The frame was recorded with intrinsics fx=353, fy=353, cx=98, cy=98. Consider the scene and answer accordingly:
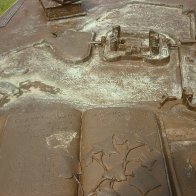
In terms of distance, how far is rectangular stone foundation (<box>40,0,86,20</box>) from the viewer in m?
5.04

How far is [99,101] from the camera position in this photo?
353 cm

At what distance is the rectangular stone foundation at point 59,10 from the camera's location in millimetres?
5039

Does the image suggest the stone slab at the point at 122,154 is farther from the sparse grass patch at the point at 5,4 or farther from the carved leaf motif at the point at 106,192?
the sparse grass patch at the point at 5,4

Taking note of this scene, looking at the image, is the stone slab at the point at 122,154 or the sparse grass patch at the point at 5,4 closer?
the stone slab at the point at 122,154

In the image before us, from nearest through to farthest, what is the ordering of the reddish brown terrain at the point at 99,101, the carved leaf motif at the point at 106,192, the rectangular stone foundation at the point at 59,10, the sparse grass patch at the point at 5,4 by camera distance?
the carved leaf motif at the point at 106,192, the reddish brown terrain at the point at 99,101, the rectangular stone foundation at the point at 59,10, the sparse grass patch at the point at 5,4

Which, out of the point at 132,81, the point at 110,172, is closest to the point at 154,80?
the point at 132,81

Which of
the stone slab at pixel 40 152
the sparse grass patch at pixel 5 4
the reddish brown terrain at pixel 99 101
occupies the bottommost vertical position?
the sparse grass patch at pixel 5 4

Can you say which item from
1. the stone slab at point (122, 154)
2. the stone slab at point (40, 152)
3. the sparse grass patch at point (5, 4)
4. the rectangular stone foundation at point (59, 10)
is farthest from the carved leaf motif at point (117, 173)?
the sparse grass patch at point (5, 4)

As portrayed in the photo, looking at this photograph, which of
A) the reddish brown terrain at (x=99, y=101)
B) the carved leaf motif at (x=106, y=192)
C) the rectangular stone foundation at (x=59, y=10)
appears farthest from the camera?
the rectangular stone foundation at (x=59, y=10)

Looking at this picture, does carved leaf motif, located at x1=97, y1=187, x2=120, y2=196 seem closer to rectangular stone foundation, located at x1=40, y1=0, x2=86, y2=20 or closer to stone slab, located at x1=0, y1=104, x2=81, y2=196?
stone slab, located at x1=0, y1=104, x2=81, y2=196

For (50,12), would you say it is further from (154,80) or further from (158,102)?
(158,102)

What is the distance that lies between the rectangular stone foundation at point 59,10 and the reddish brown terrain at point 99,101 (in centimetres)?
2

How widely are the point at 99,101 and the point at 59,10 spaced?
2.09 m

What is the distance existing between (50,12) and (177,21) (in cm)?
181
